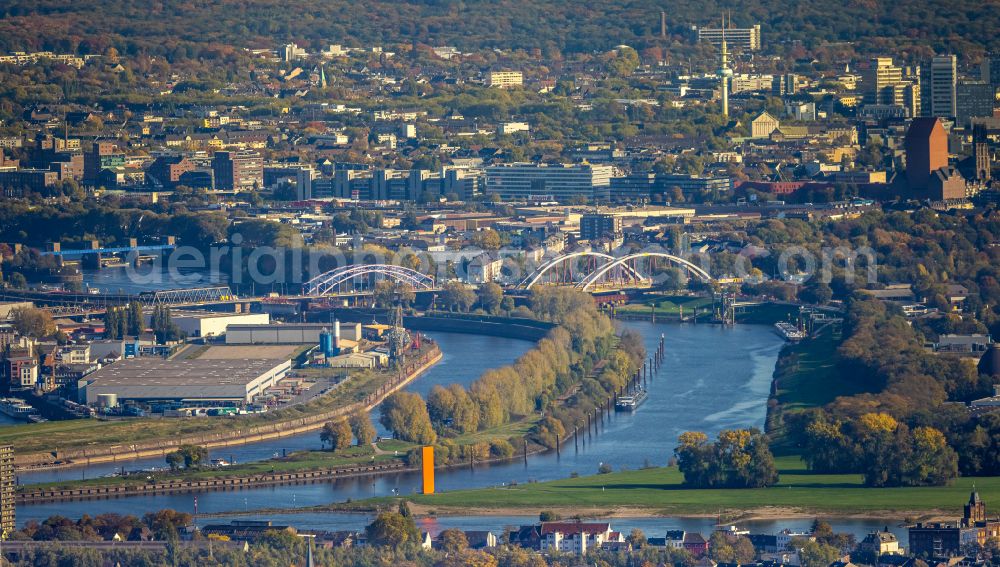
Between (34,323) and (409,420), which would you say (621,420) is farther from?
(34,323)

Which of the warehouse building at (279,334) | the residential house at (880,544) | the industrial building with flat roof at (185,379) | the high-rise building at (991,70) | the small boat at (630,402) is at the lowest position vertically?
the small boat at (630,402)

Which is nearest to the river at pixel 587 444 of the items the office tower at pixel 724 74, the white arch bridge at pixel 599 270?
the white arch bridge at pixel 599 270

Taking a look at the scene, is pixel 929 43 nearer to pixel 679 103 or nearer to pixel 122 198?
pixel 679 103

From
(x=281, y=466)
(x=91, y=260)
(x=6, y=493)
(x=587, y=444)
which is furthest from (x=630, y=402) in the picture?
(x=91, y=260)

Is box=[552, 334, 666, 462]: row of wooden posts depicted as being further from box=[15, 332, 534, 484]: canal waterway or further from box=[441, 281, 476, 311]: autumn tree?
box=[441, 281, 476, 311]: autumn tree

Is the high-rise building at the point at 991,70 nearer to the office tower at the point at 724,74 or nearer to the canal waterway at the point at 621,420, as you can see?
the office tower at the point at 724,74

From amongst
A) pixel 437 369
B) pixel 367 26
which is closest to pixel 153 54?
pixel 367 26
